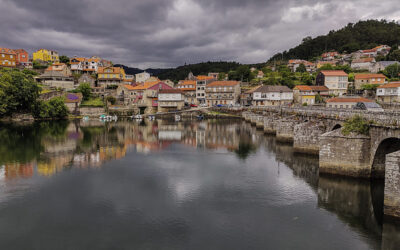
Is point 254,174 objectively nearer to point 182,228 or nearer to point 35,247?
point 182,228

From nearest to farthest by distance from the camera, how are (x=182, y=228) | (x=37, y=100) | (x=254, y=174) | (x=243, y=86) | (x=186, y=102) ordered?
(x=182, y=228)
(x=254, y=174)
(x=37, y=100)
(x=186, y=102)
(x=243, y=86)

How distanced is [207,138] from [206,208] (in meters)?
29.6

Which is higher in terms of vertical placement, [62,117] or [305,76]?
[305,76]

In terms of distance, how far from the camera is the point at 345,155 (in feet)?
68.5

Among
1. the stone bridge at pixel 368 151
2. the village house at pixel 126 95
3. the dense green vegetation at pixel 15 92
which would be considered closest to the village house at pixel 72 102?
the dense green vegetation at pixel 15 92

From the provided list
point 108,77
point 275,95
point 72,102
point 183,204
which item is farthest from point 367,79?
point 72,102

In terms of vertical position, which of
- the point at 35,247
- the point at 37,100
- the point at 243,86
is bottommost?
the point at 35,247

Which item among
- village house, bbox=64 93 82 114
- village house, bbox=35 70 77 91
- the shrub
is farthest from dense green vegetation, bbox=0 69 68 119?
the shrub

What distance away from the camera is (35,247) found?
13.4 meters

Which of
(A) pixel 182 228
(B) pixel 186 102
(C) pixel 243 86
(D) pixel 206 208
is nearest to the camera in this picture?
(A) pixel 182 228

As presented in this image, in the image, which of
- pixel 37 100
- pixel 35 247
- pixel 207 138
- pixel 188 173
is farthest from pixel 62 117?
Answer: pixel 35 247

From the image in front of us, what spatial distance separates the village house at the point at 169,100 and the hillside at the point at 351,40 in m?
117

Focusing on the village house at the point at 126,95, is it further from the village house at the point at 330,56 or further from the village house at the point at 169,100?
the village house at the point at 330,56

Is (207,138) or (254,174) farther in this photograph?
(207,138)
